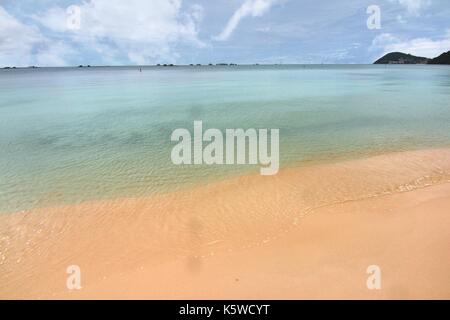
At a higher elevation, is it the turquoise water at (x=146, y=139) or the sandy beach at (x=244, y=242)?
the turquoise water at (x=146, y=139)

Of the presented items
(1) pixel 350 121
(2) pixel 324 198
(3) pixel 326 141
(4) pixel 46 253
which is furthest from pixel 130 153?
(1) pixel 350 121

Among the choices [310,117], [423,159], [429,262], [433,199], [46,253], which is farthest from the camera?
[310,117]

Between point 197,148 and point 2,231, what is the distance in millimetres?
7157

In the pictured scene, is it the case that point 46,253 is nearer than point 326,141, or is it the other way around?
point 46,253

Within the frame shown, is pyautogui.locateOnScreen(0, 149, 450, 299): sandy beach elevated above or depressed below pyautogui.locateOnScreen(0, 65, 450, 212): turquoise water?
below

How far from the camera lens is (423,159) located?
998 centimetres

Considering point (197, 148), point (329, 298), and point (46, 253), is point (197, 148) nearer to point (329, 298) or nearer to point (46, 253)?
point (46, 253)

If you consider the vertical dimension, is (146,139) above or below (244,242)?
above

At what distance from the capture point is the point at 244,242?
557cm

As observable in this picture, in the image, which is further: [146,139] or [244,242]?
[146,139]

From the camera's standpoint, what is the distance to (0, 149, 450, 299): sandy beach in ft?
14.7

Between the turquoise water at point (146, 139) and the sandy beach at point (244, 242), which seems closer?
the sandy beach at point (244, 242)

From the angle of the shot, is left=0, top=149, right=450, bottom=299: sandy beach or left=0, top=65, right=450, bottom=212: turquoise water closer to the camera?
left=0, top=149, right=450, bottom=299: sandy beach

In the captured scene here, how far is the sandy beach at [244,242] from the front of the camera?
4.48m
